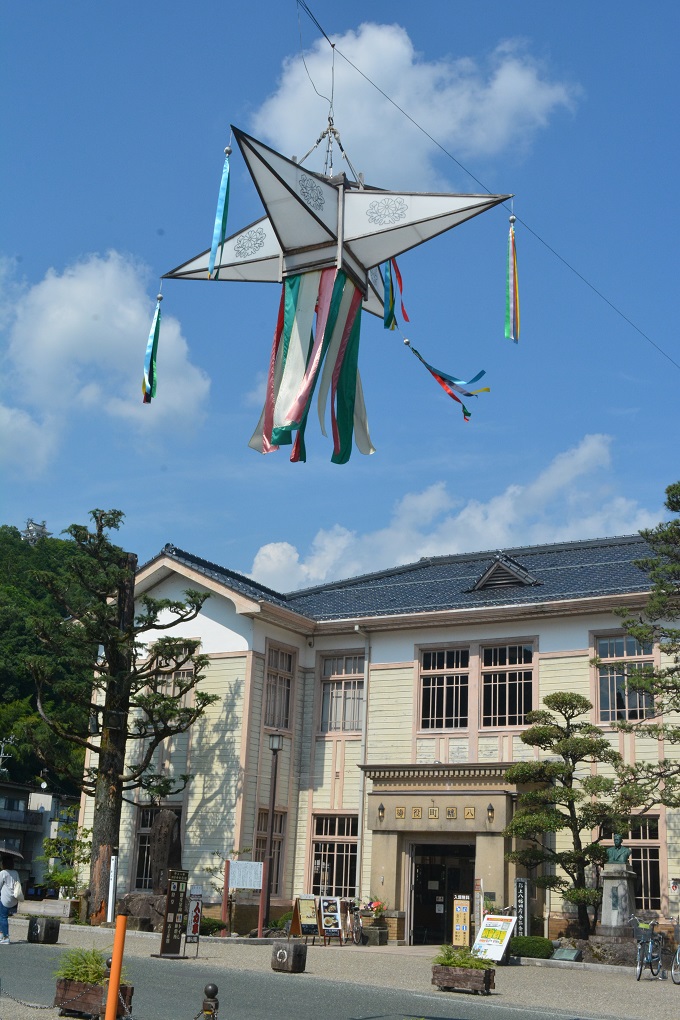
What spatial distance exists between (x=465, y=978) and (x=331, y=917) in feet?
25.9

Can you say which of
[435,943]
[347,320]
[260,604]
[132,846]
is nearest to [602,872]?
[435,943]

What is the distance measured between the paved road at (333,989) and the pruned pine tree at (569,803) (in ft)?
6.45

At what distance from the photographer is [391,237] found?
37.7 feet

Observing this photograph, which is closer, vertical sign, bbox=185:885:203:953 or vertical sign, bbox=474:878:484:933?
vertical sign, bbox=185:885:203:953

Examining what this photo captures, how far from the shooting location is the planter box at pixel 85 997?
10039mm

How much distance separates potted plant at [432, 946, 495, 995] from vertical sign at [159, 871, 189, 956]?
4.22 m

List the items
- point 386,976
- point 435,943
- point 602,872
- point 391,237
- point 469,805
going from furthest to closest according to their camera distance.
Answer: point 435,943
point 469,805
point 602,872
point 386,976
point 391,237

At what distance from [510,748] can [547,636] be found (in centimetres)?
260

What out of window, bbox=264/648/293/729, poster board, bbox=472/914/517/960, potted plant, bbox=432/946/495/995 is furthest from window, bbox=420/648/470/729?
potted plant, bbox=432/946/495/995

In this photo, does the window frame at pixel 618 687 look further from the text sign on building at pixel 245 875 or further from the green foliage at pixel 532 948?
the text sign on building at pixel 245 875

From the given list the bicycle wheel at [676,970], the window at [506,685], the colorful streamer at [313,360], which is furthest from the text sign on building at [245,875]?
the colorful streamer at [313,360]

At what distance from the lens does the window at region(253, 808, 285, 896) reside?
2522 centimetres

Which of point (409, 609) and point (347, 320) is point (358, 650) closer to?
point (409, 609)

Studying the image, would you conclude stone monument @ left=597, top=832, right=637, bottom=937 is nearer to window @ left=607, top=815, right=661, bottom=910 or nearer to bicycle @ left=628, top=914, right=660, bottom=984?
bicycle @ left=628, top=914, right=660, bottom=984
